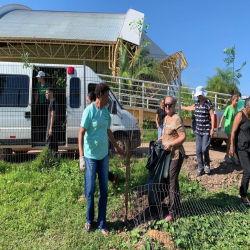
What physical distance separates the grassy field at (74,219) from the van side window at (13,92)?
181 cm

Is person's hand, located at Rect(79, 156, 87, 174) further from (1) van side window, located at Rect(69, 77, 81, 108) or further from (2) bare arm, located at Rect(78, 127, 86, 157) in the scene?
(1) van side window, located at Rect(69, 77, 81, 108)

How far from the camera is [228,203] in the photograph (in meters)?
3.85

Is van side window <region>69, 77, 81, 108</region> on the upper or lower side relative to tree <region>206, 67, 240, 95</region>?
lower

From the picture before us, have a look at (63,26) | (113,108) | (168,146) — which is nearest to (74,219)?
(168,146)

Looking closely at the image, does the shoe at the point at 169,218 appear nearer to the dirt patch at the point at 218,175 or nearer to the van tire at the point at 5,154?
the dirt patch at the point at 218,175

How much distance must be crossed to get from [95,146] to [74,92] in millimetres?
3334

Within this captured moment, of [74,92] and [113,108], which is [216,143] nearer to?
[113,108]

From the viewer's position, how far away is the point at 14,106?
5.60m

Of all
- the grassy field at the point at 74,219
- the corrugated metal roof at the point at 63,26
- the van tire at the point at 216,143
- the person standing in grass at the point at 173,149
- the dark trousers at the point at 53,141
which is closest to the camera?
the grassy field at the point at 74,219

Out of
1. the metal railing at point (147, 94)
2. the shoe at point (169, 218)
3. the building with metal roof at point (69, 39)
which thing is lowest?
the shoe at point (169, 218)

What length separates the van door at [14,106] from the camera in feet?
18.3

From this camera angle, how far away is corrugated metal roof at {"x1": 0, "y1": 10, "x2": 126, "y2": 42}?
16.5m

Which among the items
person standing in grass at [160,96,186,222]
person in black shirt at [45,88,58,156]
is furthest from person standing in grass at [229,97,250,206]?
person in black shirt at [45,88,58,156]

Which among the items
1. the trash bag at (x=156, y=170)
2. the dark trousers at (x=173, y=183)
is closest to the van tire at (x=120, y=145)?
the trash bag at (x=156, y=170)
